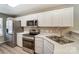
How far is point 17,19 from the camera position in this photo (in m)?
1.11

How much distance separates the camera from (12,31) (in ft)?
3.78

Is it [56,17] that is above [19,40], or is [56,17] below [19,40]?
above

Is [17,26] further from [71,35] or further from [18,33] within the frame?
[71,35]

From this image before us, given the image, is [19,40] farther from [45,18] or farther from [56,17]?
[56,17]

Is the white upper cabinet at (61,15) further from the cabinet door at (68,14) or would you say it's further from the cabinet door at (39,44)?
the cabinet door at (39,44)

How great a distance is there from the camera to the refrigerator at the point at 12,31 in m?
1.08

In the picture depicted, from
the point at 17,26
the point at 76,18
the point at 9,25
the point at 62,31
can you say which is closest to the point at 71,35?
the point at 62,31

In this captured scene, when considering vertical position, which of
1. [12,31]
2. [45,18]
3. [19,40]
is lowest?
[19,40]

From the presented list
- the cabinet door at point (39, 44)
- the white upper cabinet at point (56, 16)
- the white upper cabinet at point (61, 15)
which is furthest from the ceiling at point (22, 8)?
the cabinet door at point (39, 44)

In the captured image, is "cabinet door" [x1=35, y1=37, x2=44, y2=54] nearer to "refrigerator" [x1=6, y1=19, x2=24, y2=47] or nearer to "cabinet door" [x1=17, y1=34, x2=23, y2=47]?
"cabinet door" [x1=17, y1=34, x2=23, y2=47]

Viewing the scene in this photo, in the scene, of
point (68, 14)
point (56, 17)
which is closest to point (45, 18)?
point (56, 17)

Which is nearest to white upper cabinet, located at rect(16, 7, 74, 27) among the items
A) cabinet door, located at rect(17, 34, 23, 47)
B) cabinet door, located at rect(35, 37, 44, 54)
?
cabinet door, located at rect(17, 34, 23, 47)
